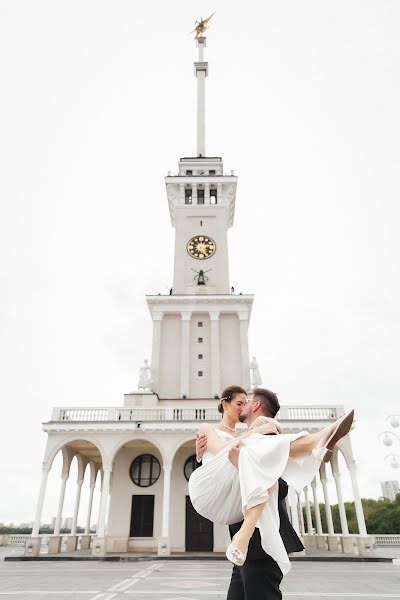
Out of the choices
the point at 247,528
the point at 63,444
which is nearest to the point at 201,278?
the point at 63,444

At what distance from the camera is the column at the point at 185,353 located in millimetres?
28812

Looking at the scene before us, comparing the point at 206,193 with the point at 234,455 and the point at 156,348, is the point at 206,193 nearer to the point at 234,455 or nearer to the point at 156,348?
the point at 156,348

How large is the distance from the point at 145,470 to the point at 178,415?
4229 mm

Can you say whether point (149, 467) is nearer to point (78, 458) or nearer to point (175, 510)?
point (175, 510)

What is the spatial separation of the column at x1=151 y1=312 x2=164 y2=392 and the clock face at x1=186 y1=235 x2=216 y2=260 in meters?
6.43

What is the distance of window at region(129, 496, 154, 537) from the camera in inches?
945

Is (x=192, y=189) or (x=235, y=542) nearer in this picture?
(x=235, y=542)

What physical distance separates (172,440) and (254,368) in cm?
856

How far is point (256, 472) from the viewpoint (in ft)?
7.64

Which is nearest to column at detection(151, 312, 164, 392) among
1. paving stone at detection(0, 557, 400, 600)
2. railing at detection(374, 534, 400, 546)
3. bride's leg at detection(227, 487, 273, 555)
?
paving stone at detection(0, 557, 400, 600)

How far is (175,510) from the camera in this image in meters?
24.1

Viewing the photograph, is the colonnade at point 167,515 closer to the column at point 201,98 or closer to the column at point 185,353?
the column at point 185,353

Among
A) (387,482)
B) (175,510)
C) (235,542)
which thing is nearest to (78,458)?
(175,510)

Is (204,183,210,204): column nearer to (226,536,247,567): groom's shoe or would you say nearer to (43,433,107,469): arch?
(43,433,107,469): arch
